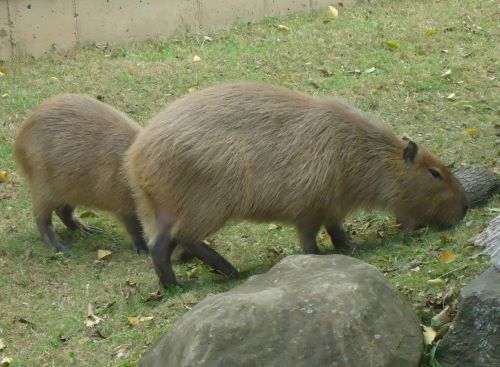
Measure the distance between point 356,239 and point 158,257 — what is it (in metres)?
1.58

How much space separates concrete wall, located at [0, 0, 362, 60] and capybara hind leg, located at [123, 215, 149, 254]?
3.96m

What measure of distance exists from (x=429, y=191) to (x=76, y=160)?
2.83 metres

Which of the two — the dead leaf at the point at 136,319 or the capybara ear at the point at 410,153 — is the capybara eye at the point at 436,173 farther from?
the dead leaf at the point at 136,319

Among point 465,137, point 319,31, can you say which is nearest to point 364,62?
point 319,31

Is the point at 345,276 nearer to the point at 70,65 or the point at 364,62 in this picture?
the point at 364,62

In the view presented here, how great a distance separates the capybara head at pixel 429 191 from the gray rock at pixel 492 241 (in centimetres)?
75

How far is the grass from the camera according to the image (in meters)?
5.63

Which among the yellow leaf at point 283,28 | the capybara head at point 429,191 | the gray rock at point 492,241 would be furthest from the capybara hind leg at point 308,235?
the yellow leaf at point 283,28

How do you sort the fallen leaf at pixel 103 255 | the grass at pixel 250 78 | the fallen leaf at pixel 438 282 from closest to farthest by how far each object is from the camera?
1. the fallen leaf at pixel 438 282
2. the grass at pixel 250 78
3. the fallen leaf at pixel 103 255

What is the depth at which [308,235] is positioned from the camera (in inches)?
247

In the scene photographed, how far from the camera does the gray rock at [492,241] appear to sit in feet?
14.6

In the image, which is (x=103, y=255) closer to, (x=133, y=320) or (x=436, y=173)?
(x=133, y=320)

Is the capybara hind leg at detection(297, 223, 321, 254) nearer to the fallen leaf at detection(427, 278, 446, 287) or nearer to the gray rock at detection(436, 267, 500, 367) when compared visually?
the fallen leaf at detection(427, 278, 446, 287)

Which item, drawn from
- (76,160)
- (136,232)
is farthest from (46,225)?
(136,232)
